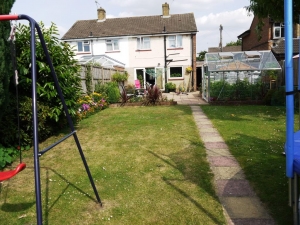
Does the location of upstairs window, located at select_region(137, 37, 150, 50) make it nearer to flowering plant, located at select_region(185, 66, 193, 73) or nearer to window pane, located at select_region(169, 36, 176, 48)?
window pane, located at select_region(169, 36, 176, 48)

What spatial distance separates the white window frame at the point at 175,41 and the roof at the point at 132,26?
18.8 inches

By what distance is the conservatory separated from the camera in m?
13.6

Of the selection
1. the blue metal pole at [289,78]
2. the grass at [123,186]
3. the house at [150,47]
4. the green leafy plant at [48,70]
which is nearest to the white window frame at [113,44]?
the house at [150,47]

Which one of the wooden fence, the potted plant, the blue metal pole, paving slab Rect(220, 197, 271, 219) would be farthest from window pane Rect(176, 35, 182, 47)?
the blue metal pole

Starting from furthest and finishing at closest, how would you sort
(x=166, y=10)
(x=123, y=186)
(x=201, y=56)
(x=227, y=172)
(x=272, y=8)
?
(x=201, y=56) < (x=166, y=10) < (x=272, y=8) < (x=227, y=172) < (x=123, y=186)

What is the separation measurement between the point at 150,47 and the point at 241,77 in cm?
1217

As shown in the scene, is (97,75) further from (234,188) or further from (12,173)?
(12,173)

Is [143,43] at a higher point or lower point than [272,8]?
higher

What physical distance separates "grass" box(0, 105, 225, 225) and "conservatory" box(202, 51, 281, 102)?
7.82 meters

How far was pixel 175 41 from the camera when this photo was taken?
24.2 metres

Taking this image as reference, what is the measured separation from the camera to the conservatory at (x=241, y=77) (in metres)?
13.6

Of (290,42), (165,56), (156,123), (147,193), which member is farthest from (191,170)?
(165,56)

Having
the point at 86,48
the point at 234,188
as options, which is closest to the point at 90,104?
the point at 234,188

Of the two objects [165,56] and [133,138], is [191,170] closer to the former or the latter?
[133,138]
